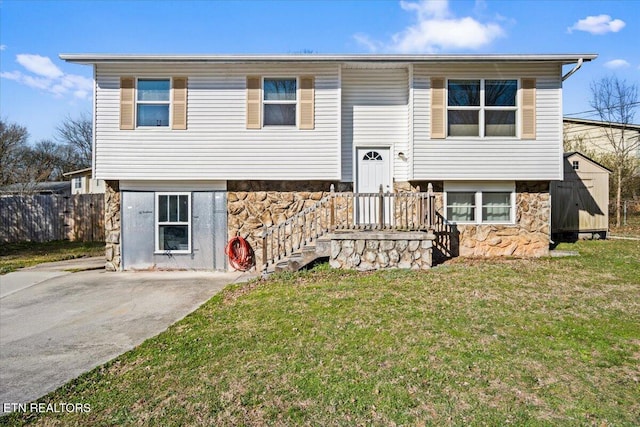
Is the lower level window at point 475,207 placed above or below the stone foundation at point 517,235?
above

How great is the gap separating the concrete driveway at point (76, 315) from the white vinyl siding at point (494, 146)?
17.2 ft

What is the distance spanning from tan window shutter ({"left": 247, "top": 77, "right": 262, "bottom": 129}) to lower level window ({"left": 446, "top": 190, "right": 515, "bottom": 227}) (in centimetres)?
505

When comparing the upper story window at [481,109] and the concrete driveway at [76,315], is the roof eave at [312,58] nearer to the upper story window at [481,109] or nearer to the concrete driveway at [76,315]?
the upper story window at [481,109]

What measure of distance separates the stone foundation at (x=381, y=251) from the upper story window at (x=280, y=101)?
10.6 feet

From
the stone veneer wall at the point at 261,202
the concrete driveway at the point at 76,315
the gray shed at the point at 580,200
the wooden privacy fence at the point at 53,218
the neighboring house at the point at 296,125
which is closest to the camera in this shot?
the concrete driveway at the point at 76,315

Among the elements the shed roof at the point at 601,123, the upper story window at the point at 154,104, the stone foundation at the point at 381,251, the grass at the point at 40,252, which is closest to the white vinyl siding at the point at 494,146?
the stone foundation at the point at 381,251

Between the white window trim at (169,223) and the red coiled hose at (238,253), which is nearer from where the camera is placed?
the red coiled hose at (238,253)

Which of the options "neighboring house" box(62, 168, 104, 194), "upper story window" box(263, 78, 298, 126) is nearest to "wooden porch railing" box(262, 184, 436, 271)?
"upper story window" box(263, 78, 298, 126)

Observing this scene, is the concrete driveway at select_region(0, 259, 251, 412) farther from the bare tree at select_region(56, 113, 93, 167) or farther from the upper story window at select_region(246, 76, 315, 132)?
the bare tree at select_region(56, 113, 93, 167)

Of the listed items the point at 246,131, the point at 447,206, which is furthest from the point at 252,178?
the point at 447,206

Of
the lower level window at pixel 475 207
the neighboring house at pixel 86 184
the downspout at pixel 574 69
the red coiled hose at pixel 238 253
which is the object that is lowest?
the red coiled hose at pixel 238 253

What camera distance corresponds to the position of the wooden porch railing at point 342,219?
8.38 meters

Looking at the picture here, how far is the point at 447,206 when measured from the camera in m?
9.74

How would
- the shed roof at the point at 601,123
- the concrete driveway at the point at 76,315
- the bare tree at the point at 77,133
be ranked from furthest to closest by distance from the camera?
the bare tree at the point at 77,133 → the shed roof at the point at 601,123 → the concrete driveway at the point at 76,315
